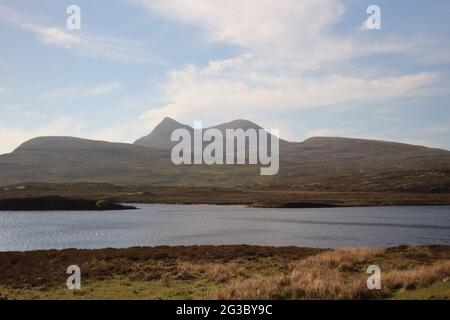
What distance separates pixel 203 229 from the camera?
82000 millimetres

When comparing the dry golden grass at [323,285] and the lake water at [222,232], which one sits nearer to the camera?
the dry golden grass at [323,285]

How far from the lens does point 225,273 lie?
35.2 metres

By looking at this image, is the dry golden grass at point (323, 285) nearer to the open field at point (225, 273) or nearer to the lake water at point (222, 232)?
the open field at point (225, 273)

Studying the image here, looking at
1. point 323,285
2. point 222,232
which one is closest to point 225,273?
point 323,285

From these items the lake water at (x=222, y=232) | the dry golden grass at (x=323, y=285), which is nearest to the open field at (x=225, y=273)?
the dry golden grass at (x=323, y=285)

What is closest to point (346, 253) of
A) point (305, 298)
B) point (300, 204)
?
point (305, 298)

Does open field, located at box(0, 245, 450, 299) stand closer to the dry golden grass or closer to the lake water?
the dry golden grass

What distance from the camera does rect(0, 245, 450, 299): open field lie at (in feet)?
86.3

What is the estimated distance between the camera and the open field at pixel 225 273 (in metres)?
26.3

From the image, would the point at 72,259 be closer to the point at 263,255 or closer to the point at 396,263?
the point at 263,255

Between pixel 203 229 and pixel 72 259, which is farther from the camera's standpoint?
pixel 203 229

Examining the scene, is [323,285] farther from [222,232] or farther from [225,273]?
[222,232]

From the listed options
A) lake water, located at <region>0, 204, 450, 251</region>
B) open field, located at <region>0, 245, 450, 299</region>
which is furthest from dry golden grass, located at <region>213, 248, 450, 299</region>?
lake water, located at <region>0, 204, 450, 251</region>
